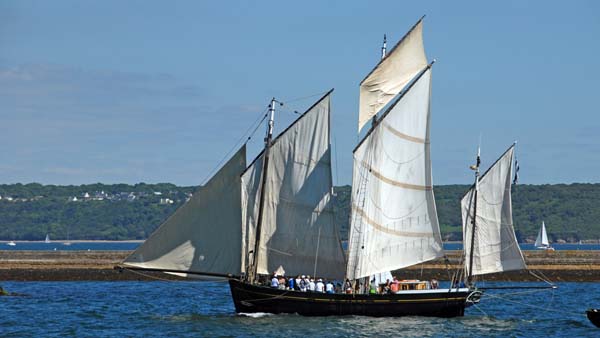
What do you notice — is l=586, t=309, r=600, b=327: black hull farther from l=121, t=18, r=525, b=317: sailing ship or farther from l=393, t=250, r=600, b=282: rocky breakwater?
l=393, t=250, r=600, b=282: rocky breakwater

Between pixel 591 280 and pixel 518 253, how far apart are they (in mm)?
35817

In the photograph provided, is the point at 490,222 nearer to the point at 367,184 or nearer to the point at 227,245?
the point at 367,184

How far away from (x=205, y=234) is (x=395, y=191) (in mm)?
11114

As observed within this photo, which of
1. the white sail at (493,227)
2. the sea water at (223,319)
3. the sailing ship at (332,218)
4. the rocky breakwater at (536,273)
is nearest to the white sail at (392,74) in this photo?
the sailing ship at (332,218)

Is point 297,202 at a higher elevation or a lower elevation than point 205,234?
higher

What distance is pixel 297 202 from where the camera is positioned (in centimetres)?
6575

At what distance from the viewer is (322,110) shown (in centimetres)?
6519

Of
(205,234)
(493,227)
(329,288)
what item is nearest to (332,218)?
(329,288)

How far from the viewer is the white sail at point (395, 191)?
67312 millimetres

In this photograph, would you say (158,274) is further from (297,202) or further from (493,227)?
(493,227)

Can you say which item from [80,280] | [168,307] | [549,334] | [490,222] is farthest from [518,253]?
[80,280]

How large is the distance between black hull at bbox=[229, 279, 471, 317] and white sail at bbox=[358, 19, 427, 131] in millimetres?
9585

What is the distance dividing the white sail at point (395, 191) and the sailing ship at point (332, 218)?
0.18ft

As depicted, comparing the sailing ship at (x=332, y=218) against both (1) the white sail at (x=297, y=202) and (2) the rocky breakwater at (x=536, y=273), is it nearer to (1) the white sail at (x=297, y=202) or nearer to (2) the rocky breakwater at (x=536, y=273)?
(1) the white sail at (x=297, y=202)
